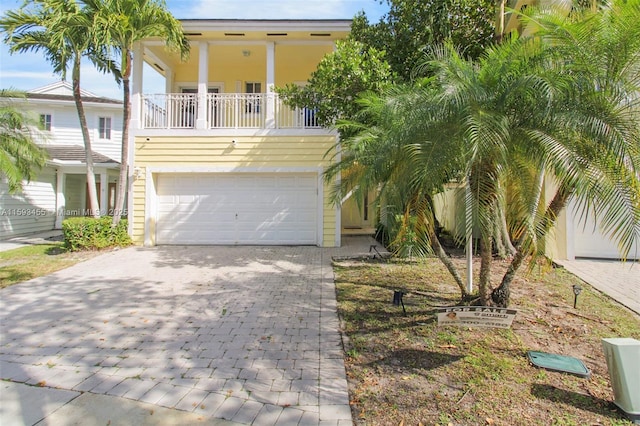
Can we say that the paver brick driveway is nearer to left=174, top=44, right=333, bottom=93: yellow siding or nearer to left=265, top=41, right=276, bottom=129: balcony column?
left=265, top=41, right=276, bottom=129: balcony column

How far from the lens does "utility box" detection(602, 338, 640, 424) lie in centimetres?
264

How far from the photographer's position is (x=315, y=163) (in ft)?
35.7

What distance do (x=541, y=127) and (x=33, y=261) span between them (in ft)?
35.2

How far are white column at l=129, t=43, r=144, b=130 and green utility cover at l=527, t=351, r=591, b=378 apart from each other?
38.1ft

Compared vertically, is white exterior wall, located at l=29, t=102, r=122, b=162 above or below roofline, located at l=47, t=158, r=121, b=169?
above

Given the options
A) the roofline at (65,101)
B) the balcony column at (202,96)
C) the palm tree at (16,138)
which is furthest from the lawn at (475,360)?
the roofline at (65,101)

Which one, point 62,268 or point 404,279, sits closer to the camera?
point 404,279

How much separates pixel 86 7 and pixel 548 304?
12.3 m

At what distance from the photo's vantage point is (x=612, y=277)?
6.95 metres

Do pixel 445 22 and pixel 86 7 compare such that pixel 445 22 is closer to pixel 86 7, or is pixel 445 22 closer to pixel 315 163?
A: pixel 315 163

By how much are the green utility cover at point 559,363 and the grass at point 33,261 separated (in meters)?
8.47

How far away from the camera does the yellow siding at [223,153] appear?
10.9m

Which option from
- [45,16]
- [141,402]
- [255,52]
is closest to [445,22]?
[255,52]

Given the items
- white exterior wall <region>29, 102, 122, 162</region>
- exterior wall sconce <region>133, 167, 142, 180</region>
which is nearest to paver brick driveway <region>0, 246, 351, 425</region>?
exterior wall sconce <region>133, 167, 142, 180</region>
